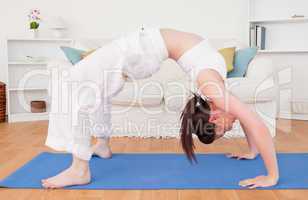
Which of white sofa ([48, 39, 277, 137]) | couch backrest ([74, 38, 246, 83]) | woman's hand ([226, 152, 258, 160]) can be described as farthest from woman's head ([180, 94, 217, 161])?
couch backrest ([74, 38, 246, 83])

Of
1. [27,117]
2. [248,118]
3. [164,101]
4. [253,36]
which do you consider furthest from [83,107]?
[253,36]

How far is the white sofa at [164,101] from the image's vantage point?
2932mm

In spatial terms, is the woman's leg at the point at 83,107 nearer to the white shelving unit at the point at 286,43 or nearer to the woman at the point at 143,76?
the woman at the point at 143,76

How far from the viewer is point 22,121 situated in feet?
13.0

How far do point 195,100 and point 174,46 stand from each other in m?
0.30

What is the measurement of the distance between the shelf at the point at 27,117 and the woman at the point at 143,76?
214 centimetres

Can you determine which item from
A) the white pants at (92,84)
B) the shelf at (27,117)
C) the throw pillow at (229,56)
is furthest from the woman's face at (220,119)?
the shelf at (27,117)

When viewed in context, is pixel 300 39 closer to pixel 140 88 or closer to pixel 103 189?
pixel 140 88

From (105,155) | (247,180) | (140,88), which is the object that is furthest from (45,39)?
(247,180)

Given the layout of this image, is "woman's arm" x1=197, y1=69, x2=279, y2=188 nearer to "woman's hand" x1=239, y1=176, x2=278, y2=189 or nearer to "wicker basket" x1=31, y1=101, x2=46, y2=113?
"woman's hand" x1=239, y1=176, x2=278, y2=189

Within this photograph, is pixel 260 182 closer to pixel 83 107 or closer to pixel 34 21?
pixel 83 107

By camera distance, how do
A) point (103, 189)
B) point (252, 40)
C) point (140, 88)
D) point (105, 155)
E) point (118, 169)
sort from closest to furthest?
point (103, 189)
point (118, 169)
point (105, 155)
point (140, 88)
point (252, 40)

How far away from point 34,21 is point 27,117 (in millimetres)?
977

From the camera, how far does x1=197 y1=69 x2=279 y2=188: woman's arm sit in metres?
1.75
